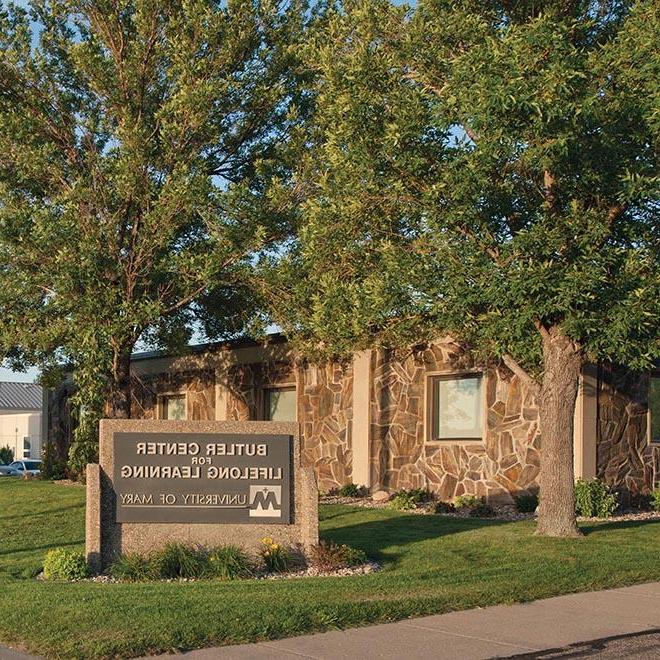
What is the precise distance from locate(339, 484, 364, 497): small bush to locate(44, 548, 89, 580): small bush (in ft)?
40.8

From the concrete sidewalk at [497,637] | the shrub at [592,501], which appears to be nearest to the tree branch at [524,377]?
the shrub at [592,501]

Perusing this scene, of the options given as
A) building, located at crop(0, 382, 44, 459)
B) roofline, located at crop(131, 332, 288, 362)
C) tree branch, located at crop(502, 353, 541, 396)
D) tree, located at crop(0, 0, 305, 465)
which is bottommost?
building, located at crop(0, 382, 44, 459)

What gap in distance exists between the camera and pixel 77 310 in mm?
21766

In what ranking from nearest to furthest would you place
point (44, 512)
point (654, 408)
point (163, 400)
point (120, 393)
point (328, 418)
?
point (44, 512)
point (654, 408)
point (120, 393)
point (328, 418)
point (163, 400)

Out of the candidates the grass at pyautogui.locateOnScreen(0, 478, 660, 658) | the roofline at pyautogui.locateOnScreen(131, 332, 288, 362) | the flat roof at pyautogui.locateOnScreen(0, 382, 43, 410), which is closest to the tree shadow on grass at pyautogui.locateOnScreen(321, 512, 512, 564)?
the grass at pyautogui.locateOnScreen(0, 478, 660, 658)

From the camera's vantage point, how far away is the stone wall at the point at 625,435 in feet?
73.2

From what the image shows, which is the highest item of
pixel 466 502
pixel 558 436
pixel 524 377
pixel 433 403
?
pixel 524 377

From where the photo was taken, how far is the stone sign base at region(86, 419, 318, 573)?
46.2 feet

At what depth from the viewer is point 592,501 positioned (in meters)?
20.5

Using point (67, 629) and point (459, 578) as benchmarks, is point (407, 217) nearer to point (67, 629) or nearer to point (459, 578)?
point (459, 578)

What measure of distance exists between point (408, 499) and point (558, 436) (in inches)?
264

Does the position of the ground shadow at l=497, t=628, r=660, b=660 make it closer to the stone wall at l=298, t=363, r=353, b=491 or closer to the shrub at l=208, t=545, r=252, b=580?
the shrub at l=208, t=545, r=252, b=580

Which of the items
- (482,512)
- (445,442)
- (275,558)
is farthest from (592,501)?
(275,558)

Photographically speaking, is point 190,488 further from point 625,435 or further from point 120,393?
point 625,435
